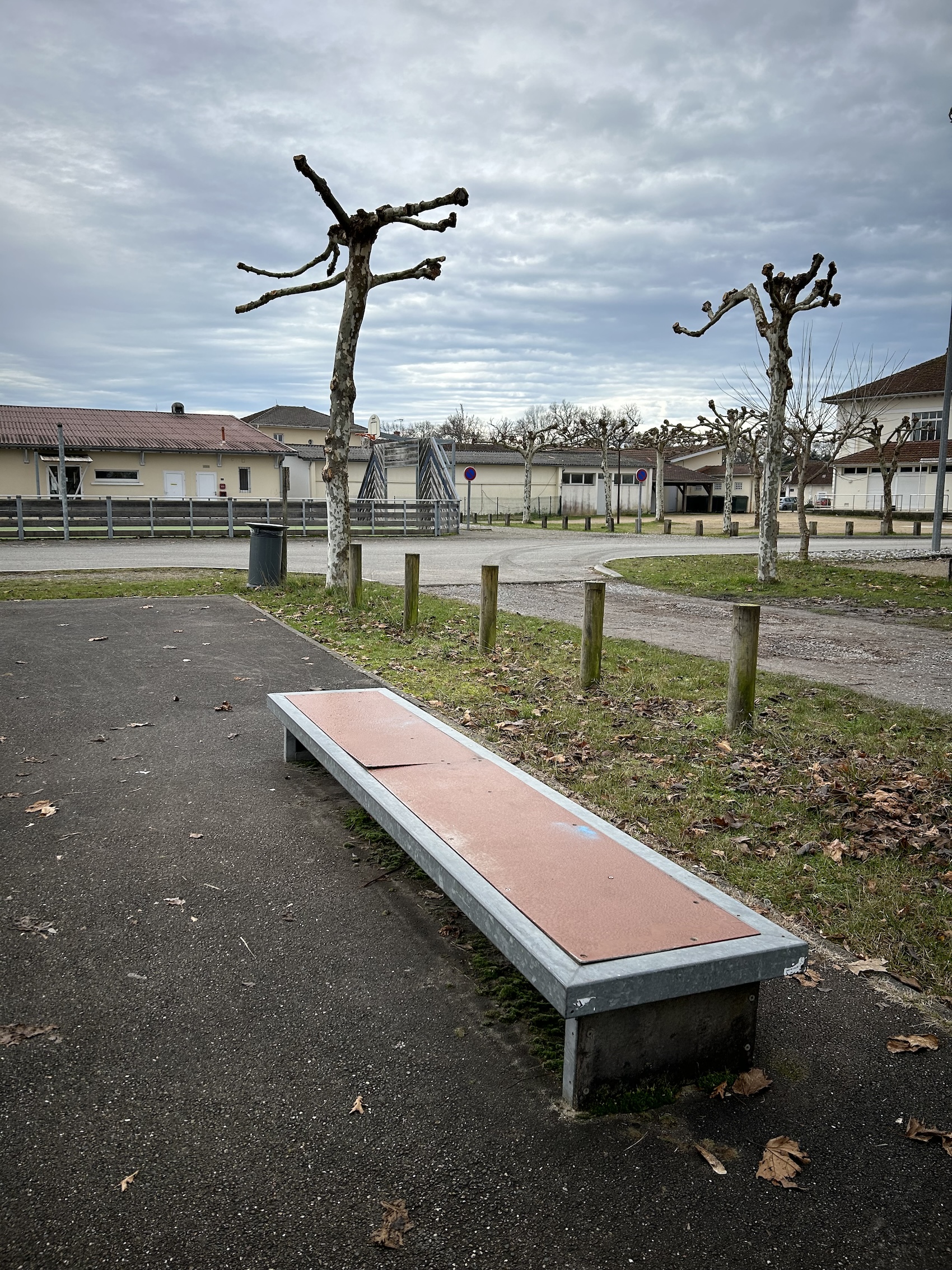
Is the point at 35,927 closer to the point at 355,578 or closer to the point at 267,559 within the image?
the point at 355,578

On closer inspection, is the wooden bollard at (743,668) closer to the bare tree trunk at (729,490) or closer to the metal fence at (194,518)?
the metal fence at (194,518)

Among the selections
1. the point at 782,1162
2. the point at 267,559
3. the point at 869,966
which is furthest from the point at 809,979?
the point at 267,559

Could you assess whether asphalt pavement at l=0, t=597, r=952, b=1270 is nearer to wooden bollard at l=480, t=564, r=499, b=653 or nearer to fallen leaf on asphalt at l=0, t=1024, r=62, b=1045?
fallen leaf on asphalt at l=0, t=1024, r=62, b=1045

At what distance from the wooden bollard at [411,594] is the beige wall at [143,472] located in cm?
3414

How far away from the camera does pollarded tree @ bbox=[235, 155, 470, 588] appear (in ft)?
47.7

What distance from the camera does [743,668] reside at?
22.3ft

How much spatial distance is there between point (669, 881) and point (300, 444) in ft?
261

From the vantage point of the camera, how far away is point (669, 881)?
3.42m

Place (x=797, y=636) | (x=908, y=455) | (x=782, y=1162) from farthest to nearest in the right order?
(x=908, y=455) → (x=797, y=636) → (x=782, y=1162)

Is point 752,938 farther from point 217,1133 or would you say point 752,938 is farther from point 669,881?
point 217,1133

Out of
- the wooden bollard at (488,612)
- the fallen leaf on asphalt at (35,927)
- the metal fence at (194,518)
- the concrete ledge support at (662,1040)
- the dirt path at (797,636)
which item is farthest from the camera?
the metal fence at (194,518)

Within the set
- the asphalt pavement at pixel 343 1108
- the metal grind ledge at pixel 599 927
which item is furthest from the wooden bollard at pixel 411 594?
the metal grind ledge at pixel 599 927

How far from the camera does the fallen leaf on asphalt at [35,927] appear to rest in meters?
3.84

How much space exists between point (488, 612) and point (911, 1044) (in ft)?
23.7
